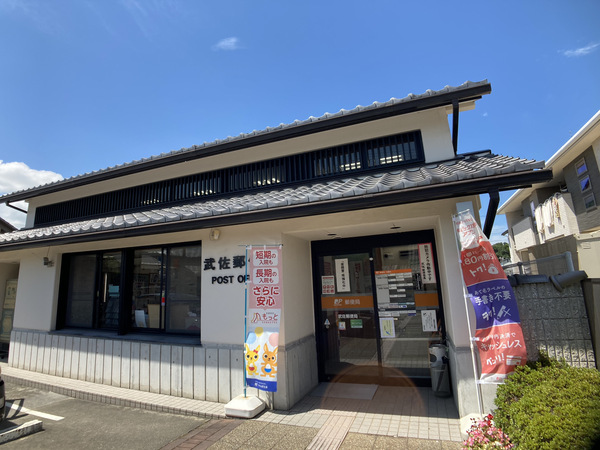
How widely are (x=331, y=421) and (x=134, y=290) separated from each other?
222 inches

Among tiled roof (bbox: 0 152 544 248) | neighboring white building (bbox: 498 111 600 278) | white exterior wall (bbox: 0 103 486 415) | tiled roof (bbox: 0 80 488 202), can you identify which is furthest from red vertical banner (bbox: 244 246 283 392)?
neighboring white building (bbox: 498 111 600 278)

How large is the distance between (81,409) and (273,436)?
160 inches

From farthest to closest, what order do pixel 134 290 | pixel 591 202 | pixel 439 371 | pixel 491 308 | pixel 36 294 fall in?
1. pixel 591 202
2. pixel 36 294
3. pixel 134 290
4. pixel 439 371
5. pixel 491 308

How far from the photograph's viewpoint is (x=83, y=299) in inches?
331

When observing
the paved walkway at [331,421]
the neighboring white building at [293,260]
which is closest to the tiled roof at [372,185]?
the neighboring white building at [293,260]

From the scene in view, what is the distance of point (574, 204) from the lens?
13.4 metres

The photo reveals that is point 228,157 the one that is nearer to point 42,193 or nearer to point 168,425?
point 168,425

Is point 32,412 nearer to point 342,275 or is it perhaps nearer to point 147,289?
point 147,289

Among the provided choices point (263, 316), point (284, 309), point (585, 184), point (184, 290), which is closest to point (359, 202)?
point (284, 309)

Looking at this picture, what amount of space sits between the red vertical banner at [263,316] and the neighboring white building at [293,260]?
10.4 inches

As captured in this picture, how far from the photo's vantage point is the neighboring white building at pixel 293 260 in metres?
5.00

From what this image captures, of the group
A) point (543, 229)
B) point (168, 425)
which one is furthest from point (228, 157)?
point (543, 229)

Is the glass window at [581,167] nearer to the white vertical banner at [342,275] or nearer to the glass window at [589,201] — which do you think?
the glass window at [589,201]

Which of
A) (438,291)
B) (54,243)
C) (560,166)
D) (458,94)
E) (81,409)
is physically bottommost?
(81,409)
